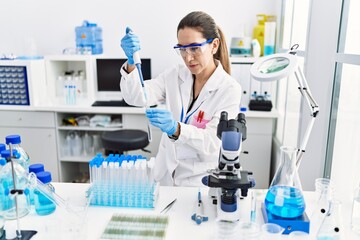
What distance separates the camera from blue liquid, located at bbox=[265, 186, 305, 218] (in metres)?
1.15

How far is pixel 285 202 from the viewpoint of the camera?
3.82 feet

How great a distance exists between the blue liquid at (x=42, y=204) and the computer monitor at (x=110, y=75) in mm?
2090

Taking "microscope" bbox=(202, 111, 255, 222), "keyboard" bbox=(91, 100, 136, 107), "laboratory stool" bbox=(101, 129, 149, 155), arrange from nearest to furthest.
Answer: "microscope" bbox=(202, 111, 255, 222) < "laboratory stool" bbox=(101, 129, 149, 155) < "keyboard" bbox=(91, 100, 136, 107)

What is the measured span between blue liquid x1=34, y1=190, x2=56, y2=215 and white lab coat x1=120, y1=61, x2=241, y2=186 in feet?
1.97

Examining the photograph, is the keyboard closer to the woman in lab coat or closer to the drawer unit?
the drawer unit

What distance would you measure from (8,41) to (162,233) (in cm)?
320

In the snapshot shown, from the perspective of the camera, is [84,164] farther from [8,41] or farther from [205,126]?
[205,126]

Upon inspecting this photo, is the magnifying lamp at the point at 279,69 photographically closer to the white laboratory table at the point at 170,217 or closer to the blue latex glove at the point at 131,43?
the white laboratory table at the point at 170,217

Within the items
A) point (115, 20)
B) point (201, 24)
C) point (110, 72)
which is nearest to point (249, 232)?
point (201, 24)

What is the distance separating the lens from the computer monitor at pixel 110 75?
323cm

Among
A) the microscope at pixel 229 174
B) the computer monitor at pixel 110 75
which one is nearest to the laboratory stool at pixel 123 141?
the computer monitor at pixel 110 75

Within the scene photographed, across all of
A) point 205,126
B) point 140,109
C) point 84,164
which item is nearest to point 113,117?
point 140,109

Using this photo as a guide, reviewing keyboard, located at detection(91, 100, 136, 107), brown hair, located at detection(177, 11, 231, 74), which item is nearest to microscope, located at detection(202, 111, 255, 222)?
brown hair, located at detection(177, 11, 231, 74)

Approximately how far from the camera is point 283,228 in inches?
43.7
